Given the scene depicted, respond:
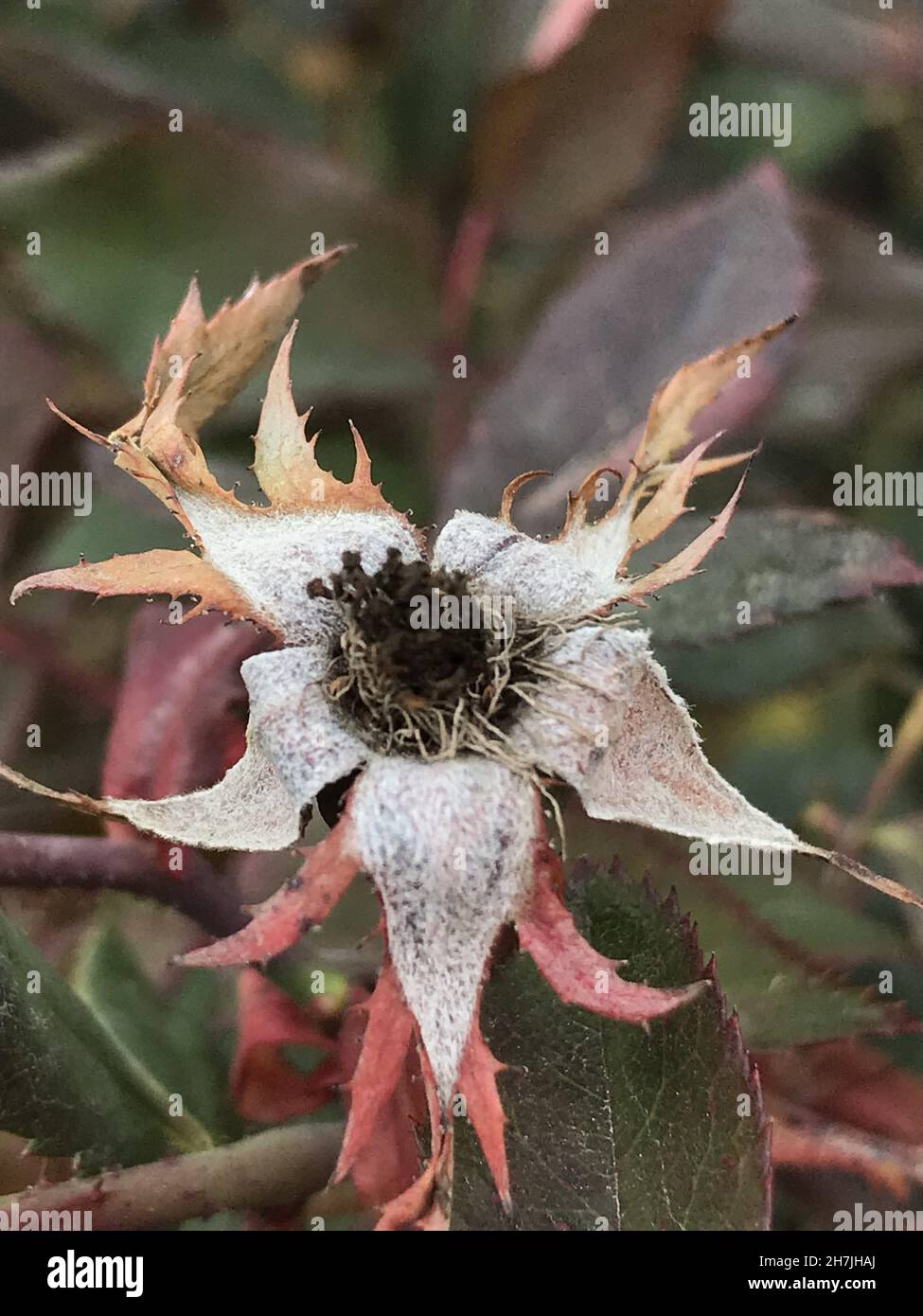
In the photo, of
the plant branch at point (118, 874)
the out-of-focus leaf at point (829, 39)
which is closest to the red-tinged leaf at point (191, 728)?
the plant branch at point (118, 874)

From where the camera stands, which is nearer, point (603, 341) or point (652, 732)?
point (652, 732)

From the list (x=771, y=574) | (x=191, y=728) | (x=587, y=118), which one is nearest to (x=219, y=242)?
(x=587, y=118)

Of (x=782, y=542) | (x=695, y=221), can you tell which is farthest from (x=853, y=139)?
(x=782, y=542)

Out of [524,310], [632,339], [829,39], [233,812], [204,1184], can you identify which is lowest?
[204,1184]

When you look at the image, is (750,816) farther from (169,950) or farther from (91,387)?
(91,387)

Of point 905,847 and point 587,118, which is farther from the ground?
point 587,118

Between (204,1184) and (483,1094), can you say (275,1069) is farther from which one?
(483,1094)
